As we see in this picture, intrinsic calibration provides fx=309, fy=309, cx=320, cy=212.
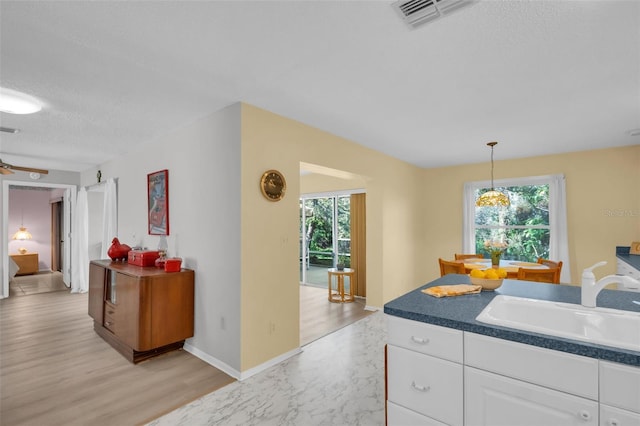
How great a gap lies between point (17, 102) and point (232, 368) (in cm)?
298

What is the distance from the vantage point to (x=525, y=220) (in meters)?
5.14

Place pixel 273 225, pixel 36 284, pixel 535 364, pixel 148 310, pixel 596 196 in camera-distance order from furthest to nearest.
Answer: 1. pixel 36 284
2. pixel 596 196
3. pixel 273 225
4. pixel 148 310
5. pixel 535 364

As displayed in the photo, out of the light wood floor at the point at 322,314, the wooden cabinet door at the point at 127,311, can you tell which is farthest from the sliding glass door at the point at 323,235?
the wooden cabinet door at the point at 127,311

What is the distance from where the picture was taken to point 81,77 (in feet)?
7.66

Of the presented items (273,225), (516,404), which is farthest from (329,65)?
(516,404)

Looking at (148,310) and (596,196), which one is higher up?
(596,196)

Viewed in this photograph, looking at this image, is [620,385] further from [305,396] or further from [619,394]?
[305,396]

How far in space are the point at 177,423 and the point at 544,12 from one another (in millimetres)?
3347

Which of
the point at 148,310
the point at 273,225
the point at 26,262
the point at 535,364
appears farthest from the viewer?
the point at 26,262

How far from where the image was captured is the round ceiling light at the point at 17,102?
254cm

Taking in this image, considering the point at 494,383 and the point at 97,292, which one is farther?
the point at 97,292

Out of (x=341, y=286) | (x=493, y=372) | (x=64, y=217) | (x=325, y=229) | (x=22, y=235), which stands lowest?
(x=341, y=286)

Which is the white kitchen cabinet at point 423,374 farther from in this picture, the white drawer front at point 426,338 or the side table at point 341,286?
the side table at point 341,286

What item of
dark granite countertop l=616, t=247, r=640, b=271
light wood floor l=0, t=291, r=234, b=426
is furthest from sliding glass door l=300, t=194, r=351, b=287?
dark granite countertop l=616, t=247, r=640, b=271
